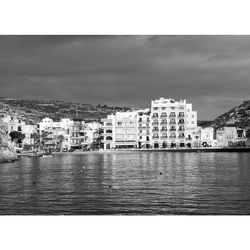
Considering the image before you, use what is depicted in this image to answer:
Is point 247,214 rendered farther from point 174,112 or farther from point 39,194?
point 174,112

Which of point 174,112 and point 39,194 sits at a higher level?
point 174,112

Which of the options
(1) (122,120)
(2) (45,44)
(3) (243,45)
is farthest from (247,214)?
(1) (122,120)

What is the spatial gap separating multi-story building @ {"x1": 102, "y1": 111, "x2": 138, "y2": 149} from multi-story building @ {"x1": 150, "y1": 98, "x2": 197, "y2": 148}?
377cm

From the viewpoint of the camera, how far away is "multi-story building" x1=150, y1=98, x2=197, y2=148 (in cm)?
3831

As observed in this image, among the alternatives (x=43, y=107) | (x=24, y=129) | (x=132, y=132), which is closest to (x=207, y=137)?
(x=132, y=132)

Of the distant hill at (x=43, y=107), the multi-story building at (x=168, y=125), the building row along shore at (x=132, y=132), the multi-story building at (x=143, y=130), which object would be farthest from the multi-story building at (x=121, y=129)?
the distant hill at (x=43, y=107)

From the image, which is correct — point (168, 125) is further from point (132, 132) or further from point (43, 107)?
point (43, 107)

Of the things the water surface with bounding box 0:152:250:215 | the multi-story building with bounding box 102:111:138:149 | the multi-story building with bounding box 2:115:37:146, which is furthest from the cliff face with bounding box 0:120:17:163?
the multi-story building with bounding box 102:111:138:149

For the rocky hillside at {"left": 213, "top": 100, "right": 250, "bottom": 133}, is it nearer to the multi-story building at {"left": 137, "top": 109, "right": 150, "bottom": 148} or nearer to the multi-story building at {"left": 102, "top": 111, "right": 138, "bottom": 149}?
the multi-story building at {"left": 137, "top": 109, "right": 150, "bottom": 148}

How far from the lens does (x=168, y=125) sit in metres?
40.6

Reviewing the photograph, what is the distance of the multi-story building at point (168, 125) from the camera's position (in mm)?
38306
